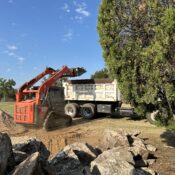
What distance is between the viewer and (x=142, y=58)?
8984 mm

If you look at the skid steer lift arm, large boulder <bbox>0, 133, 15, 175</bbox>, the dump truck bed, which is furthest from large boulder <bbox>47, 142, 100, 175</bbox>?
the dump truck bed

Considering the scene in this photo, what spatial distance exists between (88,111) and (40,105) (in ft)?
18.5

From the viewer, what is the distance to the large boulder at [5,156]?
555 cm

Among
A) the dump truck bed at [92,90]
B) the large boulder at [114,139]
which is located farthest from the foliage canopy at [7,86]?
the large boulder at [114,139]

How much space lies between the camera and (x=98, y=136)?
14.3 meters

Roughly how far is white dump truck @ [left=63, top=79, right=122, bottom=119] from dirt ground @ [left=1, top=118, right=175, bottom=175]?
4.05ft

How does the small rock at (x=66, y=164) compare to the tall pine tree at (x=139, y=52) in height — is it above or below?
below

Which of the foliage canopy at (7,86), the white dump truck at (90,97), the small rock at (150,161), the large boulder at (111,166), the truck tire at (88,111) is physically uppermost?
the foliage canopy at (7,86)

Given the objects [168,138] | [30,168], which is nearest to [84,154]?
[30,168]

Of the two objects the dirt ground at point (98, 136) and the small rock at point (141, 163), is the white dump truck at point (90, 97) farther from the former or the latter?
the small rock at point (141, 163)

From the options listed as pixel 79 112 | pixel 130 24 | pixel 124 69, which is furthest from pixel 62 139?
pixel 79 112

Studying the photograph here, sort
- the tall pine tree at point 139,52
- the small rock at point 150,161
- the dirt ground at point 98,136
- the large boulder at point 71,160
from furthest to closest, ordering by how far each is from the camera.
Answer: the dirt ground at point 98,136 < the small rock at point 150,161 < the tall pine tree at point 139,52 < the large boulder at point 71,160

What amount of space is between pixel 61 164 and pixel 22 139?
70.6 inches

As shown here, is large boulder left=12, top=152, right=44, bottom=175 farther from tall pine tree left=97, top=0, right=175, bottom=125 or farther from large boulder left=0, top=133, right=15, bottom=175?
tall pine tree left=97, top=0, right=175, bottom=125
